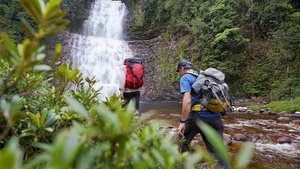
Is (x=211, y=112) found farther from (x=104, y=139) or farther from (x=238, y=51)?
(x=238, y=51)

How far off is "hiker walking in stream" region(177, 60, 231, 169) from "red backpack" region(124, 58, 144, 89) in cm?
130

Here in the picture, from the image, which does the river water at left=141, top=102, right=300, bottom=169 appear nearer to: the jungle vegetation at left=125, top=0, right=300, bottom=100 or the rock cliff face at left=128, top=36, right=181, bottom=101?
the jungle vegetation at left=125, top=0, right=300, bottom=100

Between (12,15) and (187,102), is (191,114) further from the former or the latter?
(12,15)

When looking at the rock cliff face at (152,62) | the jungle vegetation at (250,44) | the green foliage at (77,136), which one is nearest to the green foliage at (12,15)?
the rock cliff face at (152,62)

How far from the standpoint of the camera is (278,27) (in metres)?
15.9

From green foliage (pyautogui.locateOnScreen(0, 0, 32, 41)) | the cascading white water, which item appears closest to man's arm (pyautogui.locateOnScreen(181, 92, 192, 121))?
the cascading white water

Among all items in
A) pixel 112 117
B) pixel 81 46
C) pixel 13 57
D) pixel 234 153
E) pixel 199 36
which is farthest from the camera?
pixel 81 46

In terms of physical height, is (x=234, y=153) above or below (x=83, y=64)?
below

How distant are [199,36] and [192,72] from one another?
13928 mm

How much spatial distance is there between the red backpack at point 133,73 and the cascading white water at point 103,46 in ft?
38.2

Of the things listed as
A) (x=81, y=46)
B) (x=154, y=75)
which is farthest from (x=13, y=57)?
(x=81, y=46)

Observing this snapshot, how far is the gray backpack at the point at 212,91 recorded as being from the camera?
404 cm

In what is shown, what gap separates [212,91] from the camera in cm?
402

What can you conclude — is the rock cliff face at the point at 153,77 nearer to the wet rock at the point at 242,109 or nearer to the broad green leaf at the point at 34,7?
the wet rock at the point at 242,109
